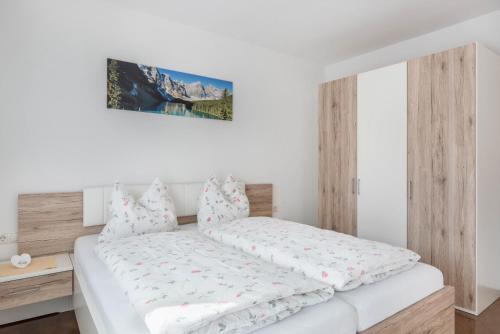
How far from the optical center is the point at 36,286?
2.02 m

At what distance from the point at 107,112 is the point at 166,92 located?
0.54 m

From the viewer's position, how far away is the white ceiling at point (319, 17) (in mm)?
2635

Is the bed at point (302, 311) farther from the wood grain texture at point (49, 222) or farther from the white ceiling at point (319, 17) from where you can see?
the white ceiling at point (319, 17)

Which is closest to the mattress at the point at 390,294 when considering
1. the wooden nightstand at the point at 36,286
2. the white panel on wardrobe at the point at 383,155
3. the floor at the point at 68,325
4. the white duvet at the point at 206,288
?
the white duvet at the point at 206,288

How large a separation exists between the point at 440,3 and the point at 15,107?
3430 millimetres

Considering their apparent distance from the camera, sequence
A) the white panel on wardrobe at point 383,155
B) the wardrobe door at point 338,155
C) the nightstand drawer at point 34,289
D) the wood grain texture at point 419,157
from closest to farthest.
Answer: the nightstand drawer at point 34,289 < the wood grain texture at point 419,157 < the white panel on wardrobe at point 383,155 < the wardrobe door at point 338,155

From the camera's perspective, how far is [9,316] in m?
2.27

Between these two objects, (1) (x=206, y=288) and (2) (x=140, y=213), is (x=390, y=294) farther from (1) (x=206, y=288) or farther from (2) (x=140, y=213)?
(2) (x=140, y=213)

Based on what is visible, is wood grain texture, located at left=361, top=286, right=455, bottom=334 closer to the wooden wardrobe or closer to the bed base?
the bed base

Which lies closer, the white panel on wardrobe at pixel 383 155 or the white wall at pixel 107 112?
the white wall at pixel 107 112

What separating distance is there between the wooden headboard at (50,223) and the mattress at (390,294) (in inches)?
79.8

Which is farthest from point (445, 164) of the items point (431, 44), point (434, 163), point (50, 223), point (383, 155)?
point (50, 223)

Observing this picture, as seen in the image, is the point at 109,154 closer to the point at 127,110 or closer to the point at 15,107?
the point at 127,110

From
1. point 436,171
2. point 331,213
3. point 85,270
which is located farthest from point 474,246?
point 85,270
